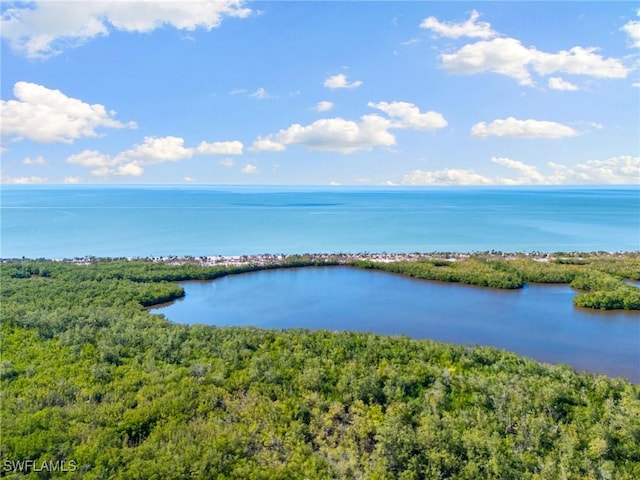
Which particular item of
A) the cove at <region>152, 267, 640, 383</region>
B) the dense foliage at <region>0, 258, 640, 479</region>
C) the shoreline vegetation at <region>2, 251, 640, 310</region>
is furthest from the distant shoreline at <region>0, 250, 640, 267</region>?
the dense foliage at <region>0, 258, 640, 479</region>

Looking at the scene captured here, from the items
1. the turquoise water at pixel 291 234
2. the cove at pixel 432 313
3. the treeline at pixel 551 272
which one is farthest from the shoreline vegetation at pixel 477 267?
the turquoise water at pixel 291 234

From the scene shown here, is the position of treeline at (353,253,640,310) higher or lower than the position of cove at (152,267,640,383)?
higher

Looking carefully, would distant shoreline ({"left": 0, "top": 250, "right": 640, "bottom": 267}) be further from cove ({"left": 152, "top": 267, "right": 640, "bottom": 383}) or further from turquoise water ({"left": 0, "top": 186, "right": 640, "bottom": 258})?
turquoise water ({"left": 0, "top": 186, "right": 640, "bottom": 258})

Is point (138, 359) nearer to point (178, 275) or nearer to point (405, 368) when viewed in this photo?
point (405, 368)

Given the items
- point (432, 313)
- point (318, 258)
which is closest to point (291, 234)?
point (318, 258)

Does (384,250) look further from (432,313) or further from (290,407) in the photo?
(290,407)

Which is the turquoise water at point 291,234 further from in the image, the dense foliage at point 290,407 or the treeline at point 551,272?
the dense foliage at point 290,407
